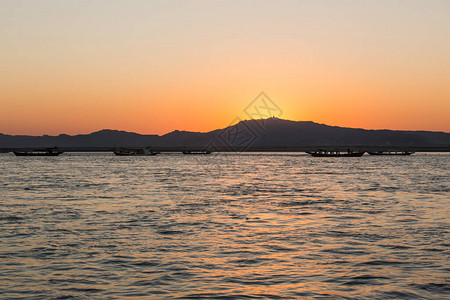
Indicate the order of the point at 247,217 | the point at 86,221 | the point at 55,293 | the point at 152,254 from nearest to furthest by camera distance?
the point at 55,293, the point at 152,254, the point at 86,221, the point at 247,217

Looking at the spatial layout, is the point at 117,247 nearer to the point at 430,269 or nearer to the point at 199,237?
the point at 199,237

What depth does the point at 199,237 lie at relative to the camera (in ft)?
83.0

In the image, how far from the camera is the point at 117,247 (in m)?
22.7

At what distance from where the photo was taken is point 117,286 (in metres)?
16.4

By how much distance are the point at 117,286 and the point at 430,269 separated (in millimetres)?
11041

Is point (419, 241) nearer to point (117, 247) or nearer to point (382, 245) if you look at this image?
point (382, 245)

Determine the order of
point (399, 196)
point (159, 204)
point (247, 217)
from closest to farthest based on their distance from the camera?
point (247, 217) < point (159, 204) < point (399, 196)

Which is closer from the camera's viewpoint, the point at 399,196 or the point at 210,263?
the point at 210,263

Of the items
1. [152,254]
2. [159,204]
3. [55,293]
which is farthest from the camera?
[159,204]

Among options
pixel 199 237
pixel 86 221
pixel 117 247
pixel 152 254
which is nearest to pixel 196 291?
pixel 152 254

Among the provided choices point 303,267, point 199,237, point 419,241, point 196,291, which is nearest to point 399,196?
point 419,241

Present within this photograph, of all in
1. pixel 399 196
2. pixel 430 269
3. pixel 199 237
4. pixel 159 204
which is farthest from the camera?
pixel 399 196

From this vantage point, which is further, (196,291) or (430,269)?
(430,269)

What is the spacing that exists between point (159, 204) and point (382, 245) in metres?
22.1
